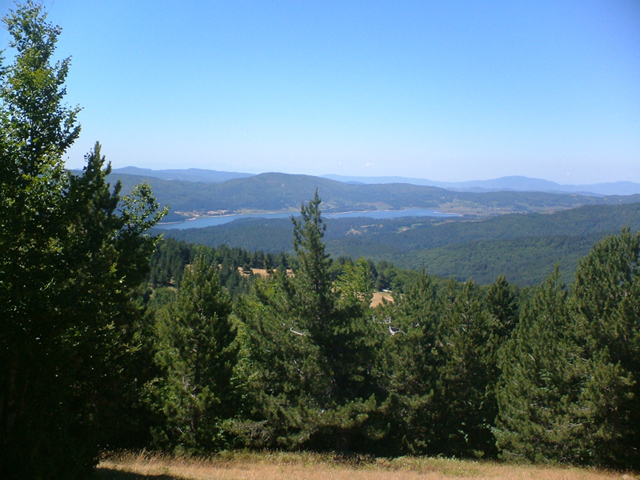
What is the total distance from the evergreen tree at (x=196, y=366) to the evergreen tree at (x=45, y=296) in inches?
111

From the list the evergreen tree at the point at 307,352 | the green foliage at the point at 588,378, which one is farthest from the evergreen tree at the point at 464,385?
the evergreen tree at the point at 307,352

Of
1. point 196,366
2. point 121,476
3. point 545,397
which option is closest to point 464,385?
point 545,397

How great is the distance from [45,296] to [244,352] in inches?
532

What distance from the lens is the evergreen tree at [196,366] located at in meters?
12.4

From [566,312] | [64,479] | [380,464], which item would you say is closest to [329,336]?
[380,464]

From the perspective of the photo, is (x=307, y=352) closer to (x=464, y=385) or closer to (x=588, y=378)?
(x=464, y=385)

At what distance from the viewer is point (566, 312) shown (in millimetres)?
15828

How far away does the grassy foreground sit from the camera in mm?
9047

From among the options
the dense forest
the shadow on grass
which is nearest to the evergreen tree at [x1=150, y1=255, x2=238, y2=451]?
the dense forest

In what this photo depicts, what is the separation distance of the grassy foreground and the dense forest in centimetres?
86

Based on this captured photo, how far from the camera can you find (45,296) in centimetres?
642

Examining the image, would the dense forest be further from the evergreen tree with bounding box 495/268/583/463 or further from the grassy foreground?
the grassy foreground

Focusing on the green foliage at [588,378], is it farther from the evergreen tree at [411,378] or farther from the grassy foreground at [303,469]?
the evergreen tree at [411,378]

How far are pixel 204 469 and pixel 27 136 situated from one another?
8.32 meters
